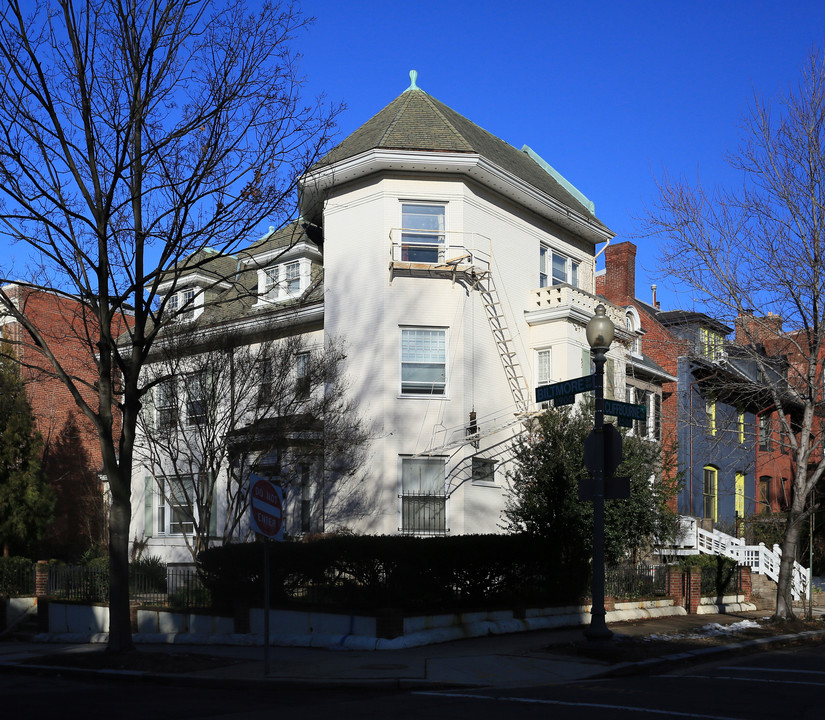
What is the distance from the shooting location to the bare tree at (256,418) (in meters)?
21.0

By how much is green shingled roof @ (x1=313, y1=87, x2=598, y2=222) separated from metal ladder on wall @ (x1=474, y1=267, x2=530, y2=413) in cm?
345

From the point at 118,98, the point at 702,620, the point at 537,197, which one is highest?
the point at 537,197

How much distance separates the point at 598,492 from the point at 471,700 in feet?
12.8

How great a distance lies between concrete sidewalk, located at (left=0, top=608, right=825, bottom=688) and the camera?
1196cm

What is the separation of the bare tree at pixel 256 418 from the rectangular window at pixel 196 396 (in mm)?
23

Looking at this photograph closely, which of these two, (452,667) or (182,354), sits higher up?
(182,354)

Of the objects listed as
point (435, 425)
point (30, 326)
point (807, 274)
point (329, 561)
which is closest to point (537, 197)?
point (435, 425)

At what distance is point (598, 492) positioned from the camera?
13.2m

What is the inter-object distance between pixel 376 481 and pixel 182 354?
5810 mm

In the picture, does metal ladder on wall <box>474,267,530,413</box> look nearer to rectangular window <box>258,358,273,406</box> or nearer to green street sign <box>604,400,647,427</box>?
rectangular window <box>258,358,273,406</box>

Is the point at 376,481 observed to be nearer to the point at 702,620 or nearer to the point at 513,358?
the point at 513,358

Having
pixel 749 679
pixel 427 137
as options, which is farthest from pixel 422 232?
pixel 749 679

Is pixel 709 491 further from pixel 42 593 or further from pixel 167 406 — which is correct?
pixel 42 593

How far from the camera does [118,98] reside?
14500 mm
